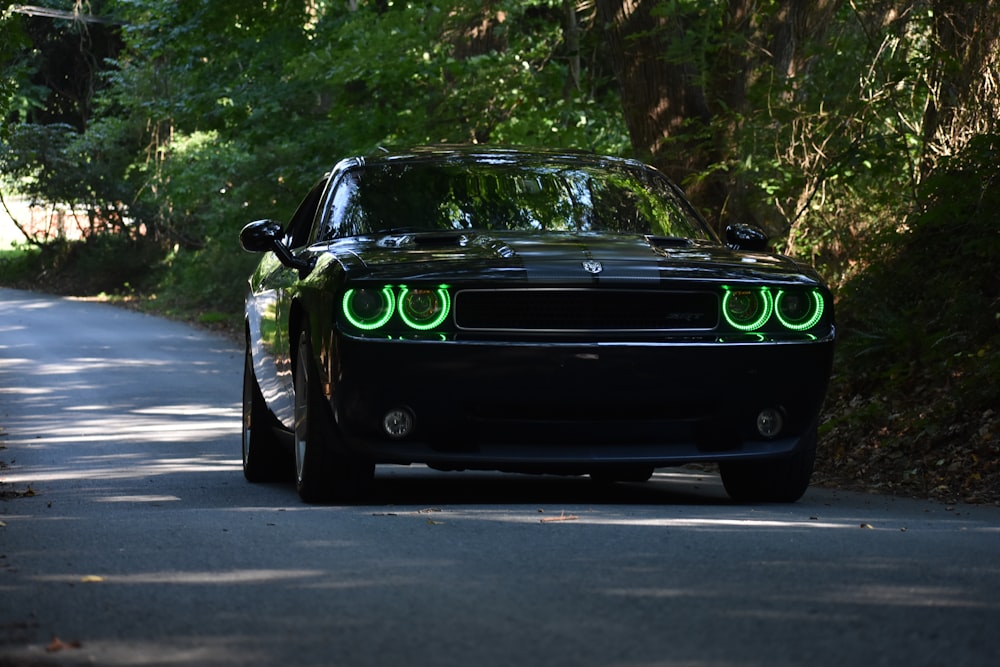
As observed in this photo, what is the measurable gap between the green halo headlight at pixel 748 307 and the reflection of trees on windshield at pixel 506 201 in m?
1.13

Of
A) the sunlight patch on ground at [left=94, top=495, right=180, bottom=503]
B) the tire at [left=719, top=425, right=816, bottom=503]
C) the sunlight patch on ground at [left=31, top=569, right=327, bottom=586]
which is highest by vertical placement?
the sunlight patch on ground at [left=31, top=569, right=327, bottom=586]

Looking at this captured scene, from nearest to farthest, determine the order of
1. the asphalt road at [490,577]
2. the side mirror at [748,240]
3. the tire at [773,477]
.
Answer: the asphalt road at [490,577] < the tire at [773,477] < the side mirror at [748,240]

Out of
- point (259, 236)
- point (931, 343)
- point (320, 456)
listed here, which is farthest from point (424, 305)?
point (931, 343)

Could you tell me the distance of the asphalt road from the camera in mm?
4375

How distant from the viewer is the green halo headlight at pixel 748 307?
25.1ft

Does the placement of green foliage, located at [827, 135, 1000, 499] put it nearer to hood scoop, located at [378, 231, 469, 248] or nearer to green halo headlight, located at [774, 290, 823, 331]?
green halo headlight, located at [774, 290, 823, 331]

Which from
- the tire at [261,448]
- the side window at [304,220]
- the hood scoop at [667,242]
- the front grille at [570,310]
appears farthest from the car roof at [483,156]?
the front grille at [570,310]

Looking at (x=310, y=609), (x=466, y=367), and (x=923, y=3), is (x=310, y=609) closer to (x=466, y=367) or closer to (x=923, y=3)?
(x=466, y=367)

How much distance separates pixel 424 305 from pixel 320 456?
2.80ft

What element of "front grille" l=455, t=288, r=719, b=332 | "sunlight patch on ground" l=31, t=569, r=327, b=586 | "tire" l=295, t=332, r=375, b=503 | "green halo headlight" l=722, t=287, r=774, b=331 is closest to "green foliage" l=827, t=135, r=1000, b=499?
"green halo headlight" l=722, t=287, r=774, b=331

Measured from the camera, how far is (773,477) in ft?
26.9

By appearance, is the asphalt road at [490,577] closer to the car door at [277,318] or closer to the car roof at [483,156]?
the car door at [277,318]

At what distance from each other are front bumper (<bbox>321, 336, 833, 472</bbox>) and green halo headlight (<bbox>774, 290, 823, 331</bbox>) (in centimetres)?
11

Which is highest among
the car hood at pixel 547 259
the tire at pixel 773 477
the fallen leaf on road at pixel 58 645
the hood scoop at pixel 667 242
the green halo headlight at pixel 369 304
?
the hood scoop at pixel 667 242
